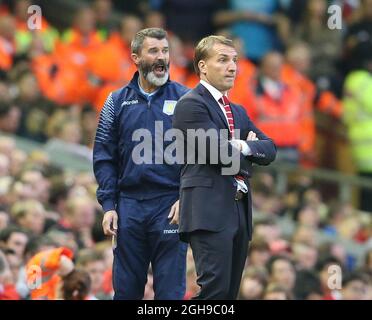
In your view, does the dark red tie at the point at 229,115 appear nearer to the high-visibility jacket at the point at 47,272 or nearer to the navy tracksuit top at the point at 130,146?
the navy tracksuit top at the point at 130,146

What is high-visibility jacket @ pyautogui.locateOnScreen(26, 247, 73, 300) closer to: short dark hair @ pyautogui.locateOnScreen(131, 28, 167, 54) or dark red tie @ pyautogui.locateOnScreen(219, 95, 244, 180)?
short dark hair @ pyautogui.locateOnScreen(131, 28, 167, 54)

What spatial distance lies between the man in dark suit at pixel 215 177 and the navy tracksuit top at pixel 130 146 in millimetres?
483

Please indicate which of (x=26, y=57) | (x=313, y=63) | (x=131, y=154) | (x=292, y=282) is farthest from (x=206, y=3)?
(x=131, y=154)

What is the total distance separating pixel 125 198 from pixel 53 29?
8.33 metres

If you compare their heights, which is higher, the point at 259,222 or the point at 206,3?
the point at 206,3

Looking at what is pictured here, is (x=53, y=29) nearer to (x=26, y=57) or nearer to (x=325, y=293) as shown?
(x=26, y=57)

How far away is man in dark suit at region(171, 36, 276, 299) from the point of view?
348 inches

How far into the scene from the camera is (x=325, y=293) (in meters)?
13.6

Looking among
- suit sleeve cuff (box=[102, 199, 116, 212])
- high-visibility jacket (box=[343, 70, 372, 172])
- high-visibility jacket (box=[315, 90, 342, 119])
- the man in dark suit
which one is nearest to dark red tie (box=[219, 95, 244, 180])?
the man in dark suit


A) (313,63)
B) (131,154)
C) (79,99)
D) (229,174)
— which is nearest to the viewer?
(229,174)

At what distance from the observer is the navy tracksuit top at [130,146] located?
31.3 ft

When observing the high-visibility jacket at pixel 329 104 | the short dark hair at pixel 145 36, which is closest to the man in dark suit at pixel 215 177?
the short dark hair at pixel 145 36

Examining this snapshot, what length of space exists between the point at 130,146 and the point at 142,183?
0.24 m

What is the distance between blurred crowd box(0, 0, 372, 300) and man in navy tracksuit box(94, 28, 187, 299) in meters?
1.20
